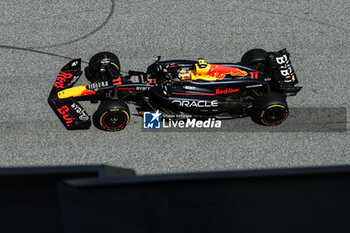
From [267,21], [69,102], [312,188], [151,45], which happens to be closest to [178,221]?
[312,188]

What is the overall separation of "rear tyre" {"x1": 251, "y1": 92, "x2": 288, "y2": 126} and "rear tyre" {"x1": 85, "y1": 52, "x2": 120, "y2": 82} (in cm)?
322

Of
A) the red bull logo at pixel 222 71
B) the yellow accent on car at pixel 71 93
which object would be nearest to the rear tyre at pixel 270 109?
the red bull logo at pixel 222 71

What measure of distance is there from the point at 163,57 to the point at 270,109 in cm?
358

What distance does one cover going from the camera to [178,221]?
3.23 metres

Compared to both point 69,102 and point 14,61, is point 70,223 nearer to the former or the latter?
point 69,102

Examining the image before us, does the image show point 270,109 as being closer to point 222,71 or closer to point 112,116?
point 222,71

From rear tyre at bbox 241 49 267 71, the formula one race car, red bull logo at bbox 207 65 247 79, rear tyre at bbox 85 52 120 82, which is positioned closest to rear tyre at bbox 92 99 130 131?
the formula one race car

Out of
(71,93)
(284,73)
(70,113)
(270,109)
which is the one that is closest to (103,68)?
(71,93)

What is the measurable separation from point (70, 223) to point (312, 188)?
197 centimetres

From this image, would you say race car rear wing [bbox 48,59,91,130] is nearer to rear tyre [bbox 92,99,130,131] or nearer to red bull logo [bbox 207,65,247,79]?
rear tyre [bbox 92,99,130,131]

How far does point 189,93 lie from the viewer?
26.2ft

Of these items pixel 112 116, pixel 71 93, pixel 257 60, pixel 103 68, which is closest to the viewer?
pixel 112 116

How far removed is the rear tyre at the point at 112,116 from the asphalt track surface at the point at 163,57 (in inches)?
10.3

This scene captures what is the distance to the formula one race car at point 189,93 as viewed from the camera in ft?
26.1
